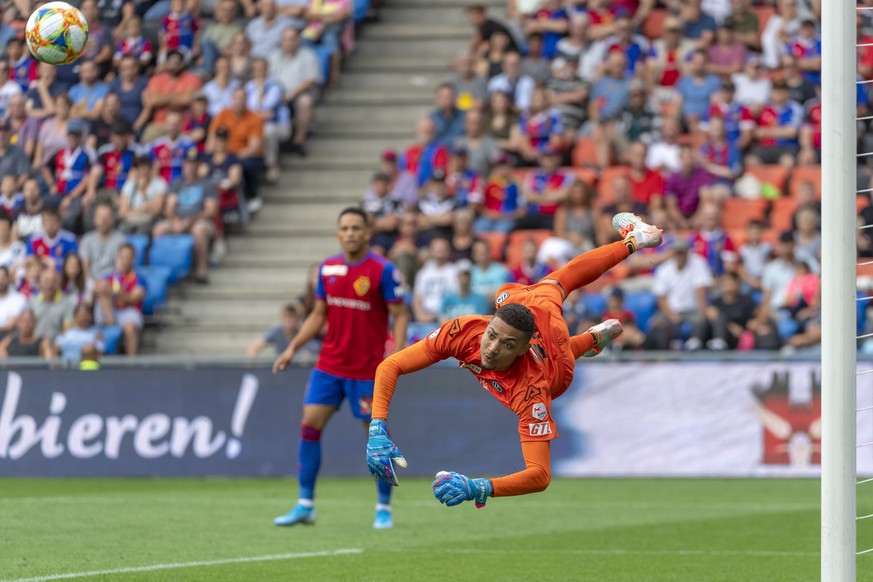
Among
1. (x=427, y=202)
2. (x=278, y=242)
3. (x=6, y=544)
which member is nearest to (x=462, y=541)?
(x=6, y=544)

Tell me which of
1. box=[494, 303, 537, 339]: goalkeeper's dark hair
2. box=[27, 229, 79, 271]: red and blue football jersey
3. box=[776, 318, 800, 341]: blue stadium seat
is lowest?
box=[776, 318, 800, 341]: blue stadium seat

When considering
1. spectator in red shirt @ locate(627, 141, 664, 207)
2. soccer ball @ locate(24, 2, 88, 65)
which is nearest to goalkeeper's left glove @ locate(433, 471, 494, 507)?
soccer ball @ locate(24, 2, 88, 65)

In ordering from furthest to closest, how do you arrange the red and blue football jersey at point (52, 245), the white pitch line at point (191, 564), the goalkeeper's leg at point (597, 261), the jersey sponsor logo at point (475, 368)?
the red and blue football jersey at point (52, 245)
the goalkeeper's leg at point (597, 261)
the white pitch line at point (191, 564)
the jersey sponsor logo at point (475, 368)

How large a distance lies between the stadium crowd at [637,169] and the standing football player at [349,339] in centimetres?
552

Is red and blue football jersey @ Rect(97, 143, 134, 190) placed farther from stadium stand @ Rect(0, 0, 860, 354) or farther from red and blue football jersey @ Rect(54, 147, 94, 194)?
red and blue football jersey @ Rect(54, 147, 94, 194)

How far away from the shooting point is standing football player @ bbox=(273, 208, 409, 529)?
11305 mm

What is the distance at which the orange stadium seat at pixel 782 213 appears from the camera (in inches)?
720

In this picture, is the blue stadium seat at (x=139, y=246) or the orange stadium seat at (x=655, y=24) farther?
the orange stadium seat at (x=655, y=24)

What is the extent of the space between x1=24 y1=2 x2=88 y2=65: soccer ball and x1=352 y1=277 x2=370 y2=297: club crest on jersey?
2702mm

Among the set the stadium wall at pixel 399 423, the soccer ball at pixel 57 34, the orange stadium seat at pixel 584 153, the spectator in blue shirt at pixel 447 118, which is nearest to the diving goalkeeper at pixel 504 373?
the soccer ball at pixel 57 34

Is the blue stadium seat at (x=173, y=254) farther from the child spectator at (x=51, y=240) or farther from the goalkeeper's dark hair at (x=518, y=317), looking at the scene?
the goalkeeper's dark hair at (x=518, y=317)

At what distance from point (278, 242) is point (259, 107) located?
77.4 inches

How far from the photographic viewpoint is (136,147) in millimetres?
20812

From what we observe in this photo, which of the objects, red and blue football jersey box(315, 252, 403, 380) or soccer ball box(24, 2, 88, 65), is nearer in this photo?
soccer ball box(24, 2, 88, 65)
